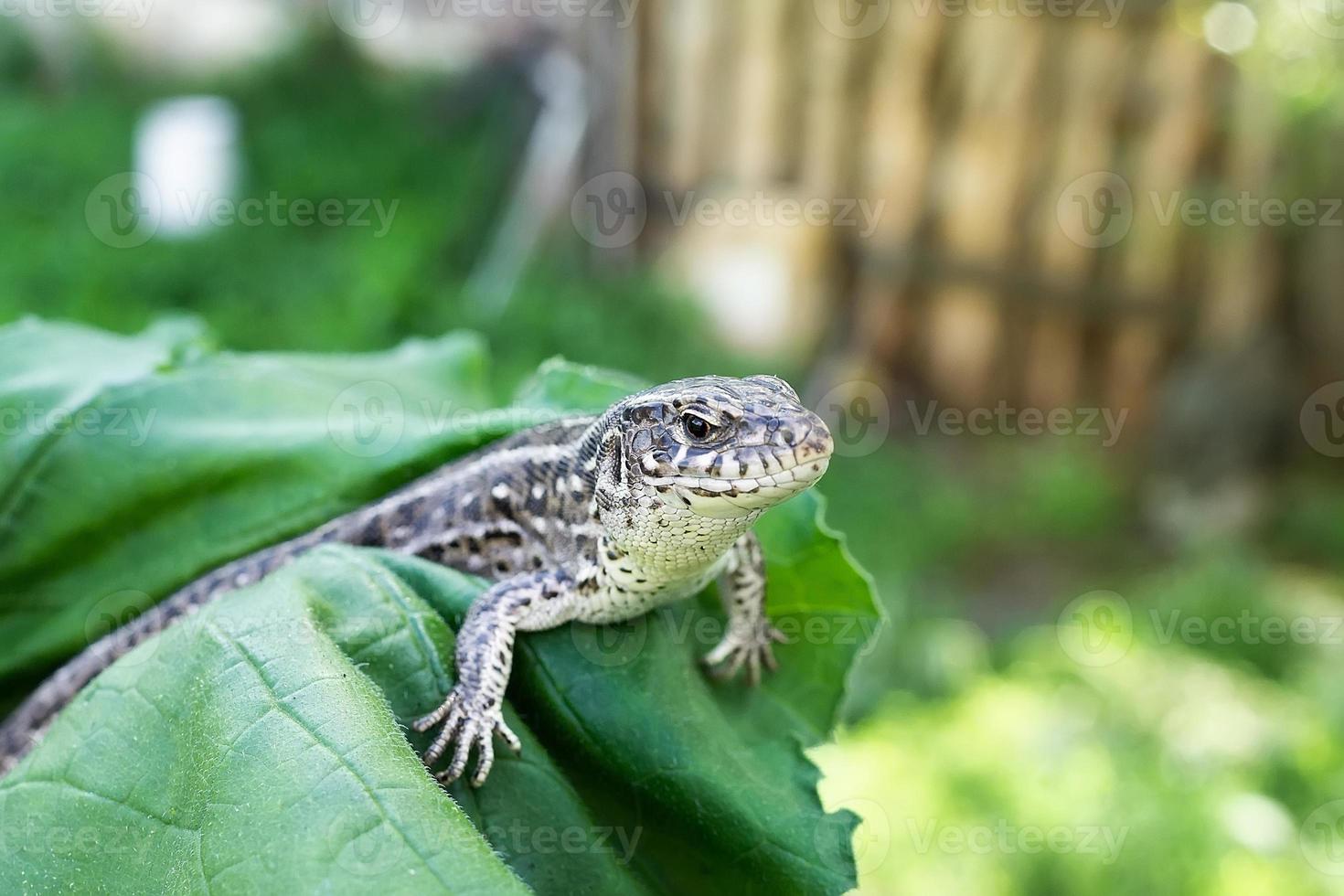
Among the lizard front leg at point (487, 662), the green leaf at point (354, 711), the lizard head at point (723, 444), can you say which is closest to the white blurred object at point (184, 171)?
the green leaf at point (354, 711)

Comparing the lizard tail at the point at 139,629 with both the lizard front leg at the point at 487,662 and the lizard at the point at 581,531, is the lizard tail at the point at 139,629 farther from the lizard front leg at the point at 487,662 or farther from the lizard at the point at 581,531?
the lizard front leg at the point at 487,662

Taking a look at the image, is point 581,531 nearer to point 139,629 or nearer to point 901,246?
point 139,629

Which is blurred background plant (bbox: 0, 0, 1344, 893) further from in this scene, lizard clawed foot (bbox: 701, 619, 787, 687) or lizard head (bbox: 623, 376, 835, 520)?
lizard head (bbox: 623, 376, 835, 520)

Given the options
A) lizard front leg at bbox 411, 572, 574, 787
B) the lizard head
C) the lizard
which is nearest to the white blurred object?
the lizard

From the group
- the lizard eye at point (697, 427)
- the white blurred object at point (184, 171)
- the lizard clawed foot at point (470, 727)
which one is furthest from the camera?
the white blurred object at point (184, 171)

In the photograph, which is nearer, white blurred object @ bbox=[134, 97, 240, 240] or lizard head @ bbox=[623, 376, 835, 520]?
lizard head @ bbox=[623, 376, 835, 520]

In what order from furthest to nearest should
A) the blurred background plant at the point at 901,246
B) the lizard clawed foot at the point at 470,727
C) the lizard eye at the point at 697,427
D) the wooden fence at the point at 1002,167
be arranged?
the wooden fence at the point at 1002,167 < the blurred background plant at the point at 901,246 < the lizard eye at the point at 697,427 < the lizard clawed foot at the point at 470,727
